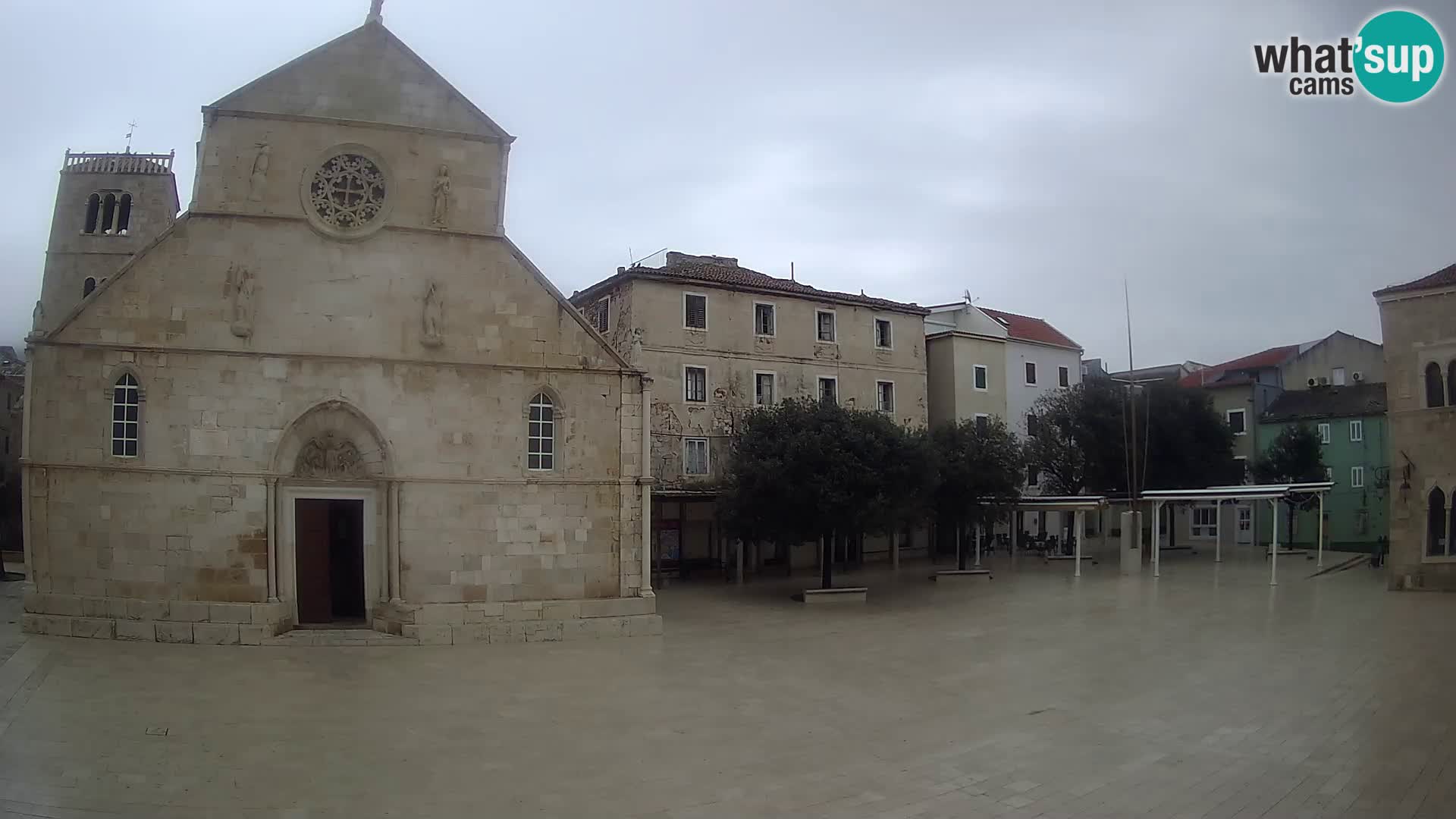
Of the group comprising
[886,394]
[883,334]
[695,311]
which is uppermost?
[695,311]

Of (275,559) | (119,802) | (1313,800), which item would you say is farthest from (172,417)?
(1313,800)

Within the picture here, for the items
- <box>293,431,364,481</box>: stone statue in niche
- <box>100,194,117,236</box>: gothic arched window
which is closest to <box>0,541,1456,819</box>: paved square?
<box>293,431,364,481</box>: stone statue in niche

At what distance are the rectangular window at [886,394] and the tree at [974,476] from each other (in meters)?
5.00

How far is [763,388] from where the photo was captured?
33375mm

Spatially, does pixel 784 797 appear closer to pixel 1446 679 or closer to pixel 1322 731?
pixel 1322 731

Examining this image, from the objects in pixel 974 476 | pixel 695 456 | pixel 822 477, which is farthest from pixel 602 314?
pixel 974 476

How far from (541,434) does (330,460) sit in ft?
13.9

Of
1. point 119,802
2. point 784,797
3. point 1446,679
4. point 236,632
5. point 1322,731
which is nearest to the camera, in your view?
point 119,802

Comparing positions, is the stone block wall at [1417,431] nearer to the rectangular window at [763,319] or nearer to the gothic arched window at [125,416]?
the rectangular window at [763,319]

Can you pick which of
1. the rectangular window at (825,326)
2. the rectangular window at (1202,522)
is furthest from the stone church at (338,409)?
the rectangular window at (1202,522)

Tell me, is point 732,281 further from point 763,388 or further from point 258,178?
point 258,178

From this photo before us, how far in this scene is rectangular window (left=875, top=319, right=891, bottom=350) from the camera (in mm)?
36656

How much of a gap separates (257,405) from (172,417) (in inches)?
58.2

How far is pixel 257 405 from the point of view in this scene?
17.4 m
